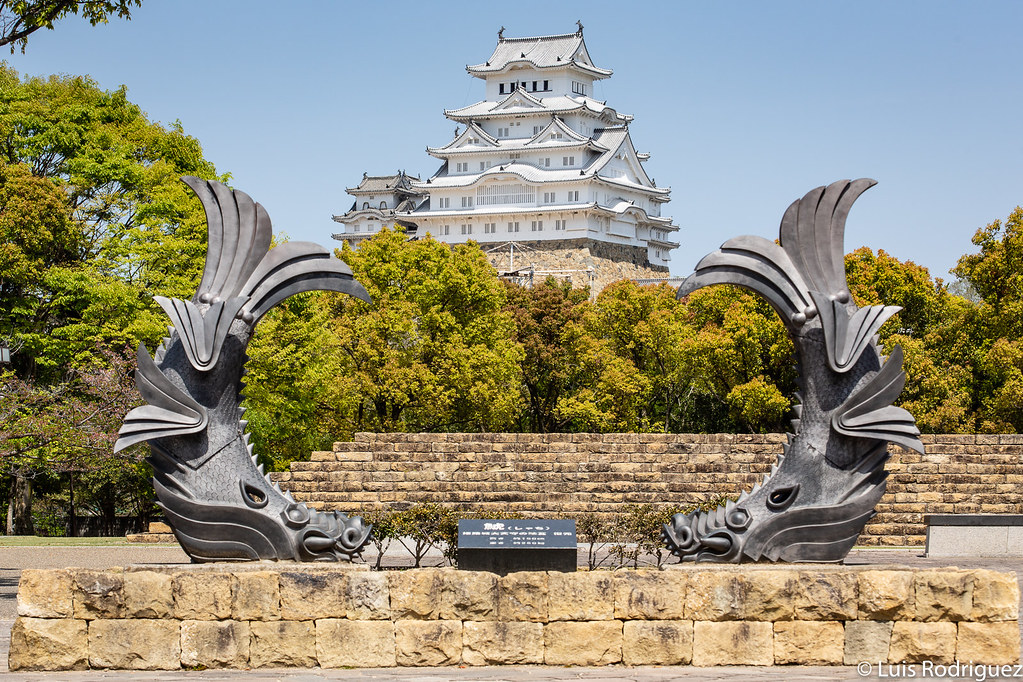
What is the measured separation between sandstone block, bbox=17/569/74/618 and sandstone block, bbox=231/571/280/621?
1.32m

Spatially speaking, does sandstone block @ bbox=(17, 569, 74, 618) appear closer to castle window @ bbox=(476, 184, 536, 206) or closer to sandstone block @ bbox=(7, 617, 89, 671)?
sandstone block @ bbox=(7, 617, 89, 671)

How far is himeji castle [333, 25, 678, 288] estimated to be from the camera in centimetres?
6381

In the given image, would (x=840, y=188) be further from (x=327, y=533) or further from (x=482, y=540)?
(x=327, y=533)

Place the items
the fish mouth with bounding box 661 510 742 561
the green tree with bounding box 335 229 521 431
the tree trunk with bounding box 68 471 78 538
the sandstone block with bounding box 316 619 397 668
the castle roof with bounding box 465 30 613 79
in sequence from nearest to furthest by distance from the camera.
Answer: the sandstone block with bounding box 316 619 397 668 → the fish mouth with bounding box 661 510 742 561 → the tree trunk with bounding box 68 471 78 538 → the green tree with bounding box 335 229 521 431 → the castle roof with bounding box 465 30 613 79

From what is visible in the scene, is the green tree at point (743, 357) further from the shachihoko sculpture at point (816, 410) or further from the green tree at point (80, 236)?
the shachihoko sculpture at point (816, 410)

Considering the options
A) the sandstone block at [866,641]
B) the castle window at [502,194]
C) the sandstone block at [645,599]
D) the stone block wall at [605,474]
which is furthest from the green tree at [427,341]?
the castle window at [502,194]

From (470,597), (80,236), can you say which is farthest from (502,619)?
(80,236)

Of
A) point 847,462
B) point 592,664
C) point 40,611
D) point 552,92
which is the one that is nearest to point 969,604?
point 847,462

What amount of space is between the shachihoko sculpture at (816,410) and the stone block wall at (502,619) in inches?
53.9

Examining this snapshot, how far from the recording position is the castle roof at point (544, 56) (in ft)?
223

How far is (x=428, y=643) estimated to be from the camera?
9.32 meters

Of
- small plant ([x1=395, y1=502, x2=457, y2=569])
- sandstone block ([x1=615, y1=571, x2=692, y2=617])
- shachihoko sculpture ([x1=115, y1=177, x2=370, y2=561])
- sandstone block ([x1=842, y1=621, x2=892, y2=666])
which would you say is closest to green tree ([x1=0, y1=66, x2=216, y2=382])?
small plant ([x1=395, y1=502, x2=457, y2=569])

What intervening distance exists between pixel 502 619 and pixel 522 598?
0.23 meters

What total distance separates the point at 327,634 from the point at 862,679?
414 cm
